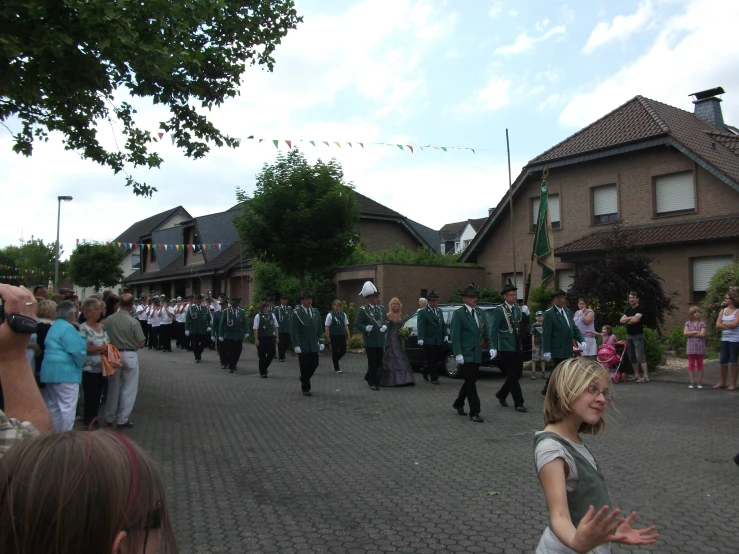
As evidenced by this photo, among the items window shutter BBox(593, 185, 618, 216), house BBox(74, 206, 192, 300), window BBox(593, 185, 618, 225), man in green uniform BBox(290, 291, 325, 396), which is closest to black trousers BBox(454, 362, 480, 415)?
man in green uniform BBox(290, 291, 325, 396)

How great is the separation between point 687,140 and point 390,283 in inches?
449

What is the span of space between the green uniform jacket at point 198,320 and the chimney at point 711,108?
73.5 feet

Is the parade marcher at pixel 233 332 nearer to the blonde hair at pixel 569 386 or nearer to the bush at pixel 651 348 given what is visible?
the bush at pixel 651 348

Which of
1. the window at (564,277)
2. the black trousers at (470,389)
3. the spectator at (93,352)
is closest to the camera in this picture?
the spectator at (93,352)

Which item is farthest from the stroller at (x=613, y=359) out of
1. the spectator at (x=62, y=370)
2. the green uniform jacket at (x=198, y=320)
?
the green uniform jacket at (x=198, y=320)

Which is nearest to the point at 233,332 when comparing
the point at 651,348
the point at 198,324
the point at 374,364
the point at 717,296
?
the point at 198,324

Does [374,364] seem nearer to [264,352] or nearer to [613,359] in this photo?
[264,352]

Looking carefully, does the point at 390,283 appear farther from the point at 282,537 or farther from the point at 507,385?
the point at 282,537

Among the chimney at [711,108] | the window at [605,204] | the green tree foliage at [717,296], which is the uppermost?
the chimney at [711,108]

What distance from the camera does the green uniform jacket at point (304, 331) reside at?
42.8 ft

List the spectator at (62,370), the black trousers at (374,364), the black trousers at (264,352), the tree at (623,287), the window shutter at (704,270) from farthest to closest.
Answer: the window shutter at (704,270)
the tree at (623,287)
the black trousers at (264,352)
the black trousers at (374,364)
the spectator at (62,370)

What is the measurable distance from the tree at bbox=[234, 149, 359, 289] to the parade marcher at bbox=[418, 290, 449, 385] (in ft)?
29.1

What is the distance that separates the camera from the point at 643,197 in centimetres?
2336

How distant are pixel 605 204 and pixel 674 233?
3516mm
